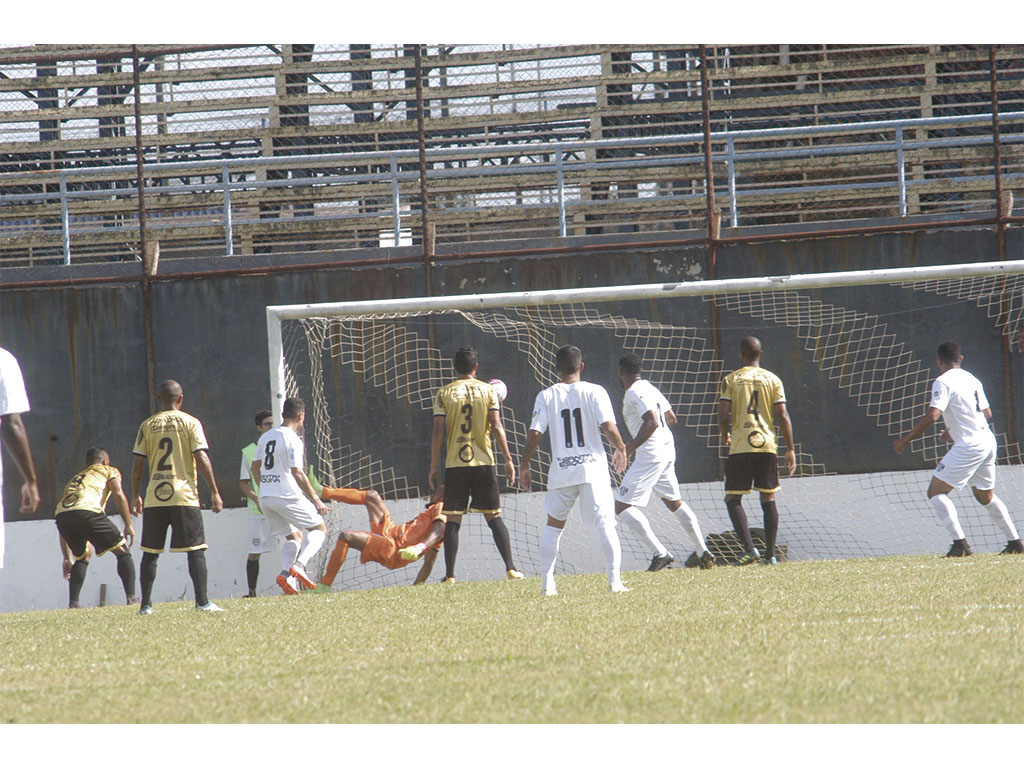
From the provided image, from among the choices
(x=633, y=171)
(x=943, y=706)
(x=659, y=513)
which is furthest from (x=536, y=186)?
(x=943, y=706)

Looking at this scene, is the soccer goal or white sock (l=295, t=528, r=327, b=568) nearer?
white sock (l=295, t=528, r=327, b=568)

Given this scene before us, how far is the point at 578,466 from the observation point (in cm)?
679

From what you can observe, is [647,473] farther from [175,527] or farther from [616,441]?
[175,527]

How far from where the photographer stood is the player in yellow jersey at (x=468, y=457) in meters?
8.96

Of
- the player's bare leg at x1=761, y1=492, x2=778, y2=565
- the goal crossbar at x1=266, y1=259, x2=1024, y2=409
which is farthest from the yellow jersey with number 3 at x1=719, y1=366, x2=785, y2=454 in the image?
the goal crossbar at x1=266, y1=259, x2=1024, y2=409

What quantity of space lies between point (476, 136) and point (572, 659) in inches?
452

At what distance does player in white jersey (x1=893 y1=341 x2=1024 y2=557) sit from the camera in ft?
28.2

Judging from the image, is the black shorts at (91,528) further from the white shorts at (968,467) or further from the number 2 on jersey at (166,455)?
the white shorts at (968,467)

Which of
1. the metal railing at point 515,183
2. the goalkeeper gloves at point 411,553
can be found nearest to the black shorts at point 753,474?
the goalkeeper gloves at point 411,553

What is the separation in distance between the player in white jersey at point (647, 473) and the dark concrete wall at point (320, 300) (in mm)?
2186

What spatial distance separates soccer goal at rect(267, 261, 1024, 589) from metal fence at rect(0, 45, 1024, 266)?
8.53 feet

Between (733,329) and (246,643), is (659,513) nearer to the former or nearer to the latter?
(733,329)

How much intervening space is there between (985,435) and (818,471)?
248 cm

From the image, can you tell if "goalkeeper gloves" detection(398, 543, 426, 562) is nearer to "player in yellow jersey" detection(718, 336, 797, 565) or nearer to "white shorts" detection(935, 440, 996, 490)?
"player in yellow jersey" detection(718, 336, 797, 565)
